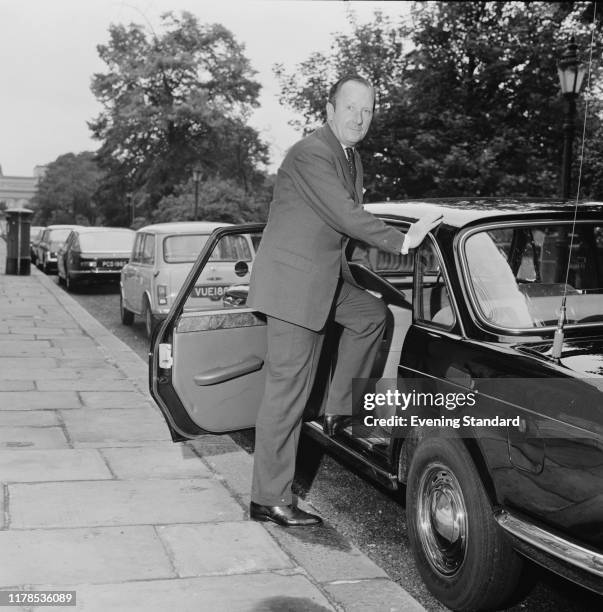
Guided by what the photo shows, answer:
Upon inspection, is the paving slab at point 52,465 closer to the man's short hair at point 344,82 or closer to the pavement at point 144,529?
the pavement at point 144,529

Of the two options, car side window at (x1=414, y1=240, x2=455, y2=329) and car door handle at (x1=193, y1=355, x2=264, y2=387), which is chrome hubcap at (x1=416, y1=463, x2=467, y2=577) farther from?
car door handle at (x1=193, y1=355, x2=264, y2=387)

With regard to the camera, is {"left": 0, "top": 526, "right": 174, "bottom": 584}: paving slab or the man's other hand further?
the man's other hand

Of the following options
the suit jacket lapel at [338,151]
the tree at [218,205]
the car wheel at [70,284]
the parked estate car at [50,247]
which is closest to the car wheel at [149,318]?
the suit jacket lapel at [338,151]

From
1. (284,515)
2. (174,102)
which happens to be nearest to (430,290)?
(284,515)

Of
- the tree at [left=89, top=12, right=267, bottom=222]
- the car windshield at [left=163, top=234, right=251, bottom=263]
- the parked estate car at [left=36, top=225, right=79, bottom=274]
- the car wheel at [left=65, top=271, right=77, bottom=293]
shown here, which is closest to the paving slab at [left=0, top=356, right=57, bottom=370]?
the car windshield at [left=163, top=234, right=251, bottom=263]

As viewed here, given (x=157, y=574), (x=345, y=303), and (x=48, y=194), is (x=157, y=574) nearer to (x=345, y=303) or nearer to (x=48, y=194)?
(x=345, y=303)

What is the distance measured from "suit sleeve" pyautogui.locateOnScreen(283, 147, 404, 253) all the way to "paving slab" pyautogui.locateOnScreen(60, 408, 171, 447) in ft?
8.32

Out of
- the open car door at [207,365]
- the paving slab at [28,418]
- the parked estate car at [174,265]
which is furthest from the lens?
the parked estate car at [174,265]

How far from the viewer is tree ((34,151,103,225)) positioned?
348 ft

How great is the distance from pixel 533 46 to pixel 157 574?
91.7ft

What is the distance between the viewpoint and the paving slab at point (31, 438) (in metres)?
5.65

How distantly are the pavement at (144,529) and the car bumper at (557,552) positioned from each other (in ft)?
1.95

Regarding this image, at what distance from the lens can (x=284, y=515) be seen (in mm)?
4219

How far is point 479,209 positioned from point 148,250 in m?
8.94
